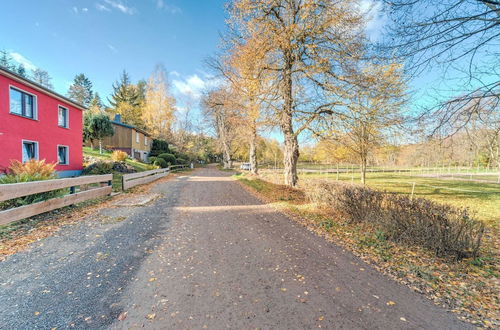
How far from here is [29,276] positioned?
3096 mm

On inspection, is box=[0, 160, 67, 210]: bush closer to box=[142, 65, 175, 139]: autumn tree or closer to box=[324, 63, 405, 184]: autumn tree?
box=[324, 63, 405, 184]: autumn tree

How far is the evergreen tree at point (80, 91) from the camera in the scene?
51353 mm

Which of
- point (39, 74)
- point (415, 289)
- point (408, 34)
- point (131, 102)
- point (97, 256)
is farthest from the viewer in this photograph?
point (39, 74)

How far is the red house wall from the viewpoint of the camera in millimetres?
10711

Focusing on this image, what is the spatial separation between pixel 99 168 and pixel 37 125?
452cm

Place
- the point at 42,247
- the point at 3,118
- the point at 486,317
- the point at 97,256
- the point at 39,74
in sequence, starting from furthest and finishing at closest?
1. the point at 39,74
2. the point at 3,118
3. the point at 42,247
4. the point at 97,256
5. the point at 486,317

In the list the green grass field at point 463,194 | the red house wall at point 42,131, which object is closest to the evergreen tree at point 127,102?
the red house wall at point 42,131

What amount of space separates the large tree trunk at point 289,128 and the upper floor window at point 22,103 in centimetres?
1418

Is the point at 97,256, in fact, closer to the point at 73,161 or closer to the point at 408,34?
the point at 408,34

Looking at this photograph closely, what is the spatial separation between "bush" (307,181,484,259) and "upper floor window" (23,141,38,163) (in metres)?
16.9

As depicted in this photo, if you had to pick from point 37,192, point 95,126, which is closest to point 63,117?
point 95,126

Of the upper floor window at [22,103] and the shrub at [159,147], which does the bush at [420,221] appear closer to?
the upper floor window at [22,103]

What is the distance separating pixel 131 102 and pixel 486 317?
5130 cm

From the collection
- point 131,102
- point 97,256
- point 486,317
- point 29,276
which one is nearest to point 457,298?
point 486,317
